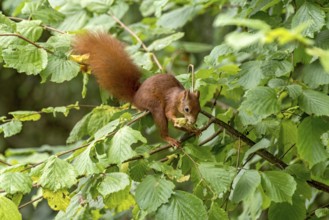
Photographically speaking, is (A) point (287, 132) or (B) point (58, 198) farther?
(A) point (287, 132)

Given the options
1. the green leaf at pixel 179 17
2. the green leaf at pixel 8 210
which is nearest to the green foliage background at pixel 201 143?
the green leaf at pixel 8 210

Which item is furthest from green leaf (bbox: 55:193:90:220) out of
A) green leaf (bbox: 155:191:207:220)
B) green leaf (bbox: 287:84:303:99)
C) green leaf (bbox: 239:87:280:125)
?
green leaf (bbox: 287:84:303:99)

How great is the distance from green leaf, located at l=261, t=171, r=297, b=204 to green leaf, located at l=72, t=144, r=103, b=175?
1.37 ft

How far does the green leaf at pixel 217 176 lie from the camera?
5.14 ft

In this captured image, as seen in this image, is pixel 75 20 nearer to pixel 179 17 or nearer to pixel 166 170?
pixel 179 17

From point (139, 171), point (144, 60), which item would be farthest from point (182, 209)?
point (144, 60)

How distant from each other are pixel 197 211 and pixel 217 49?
20.0 inches

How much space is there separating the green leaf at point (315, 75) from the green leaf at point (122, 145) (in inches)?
19.7

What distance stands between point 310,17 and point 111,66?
686 millimetres

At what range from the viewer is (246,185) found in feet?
5.17

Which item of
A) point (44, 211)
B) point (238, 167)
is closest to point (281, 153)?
point (238, 167)

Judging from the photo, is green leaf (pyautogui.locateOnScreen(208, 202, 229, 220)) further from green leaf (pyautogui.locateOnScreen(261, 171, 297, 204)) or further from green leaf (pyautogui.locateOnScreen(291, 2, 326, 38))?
green leaf (pyautogui.locateOnScreen(291, 2, 326, 38))

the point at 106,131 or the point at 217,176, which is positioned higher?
the point at 106,131

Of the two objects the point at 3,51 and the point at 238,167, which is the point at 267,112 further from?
the point at 3,51
